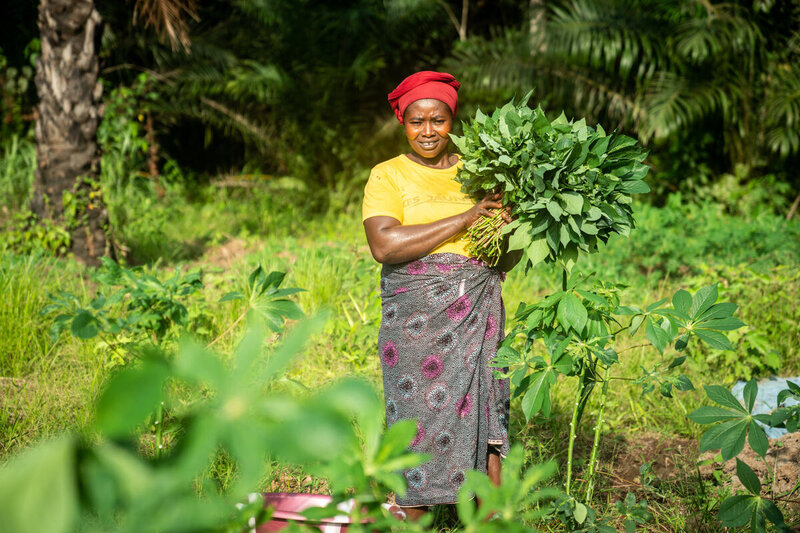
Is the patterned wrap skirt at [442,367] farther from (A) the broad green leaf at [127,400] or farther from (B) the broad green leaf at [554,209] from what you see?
(A) the broad green leaf at [127,400]

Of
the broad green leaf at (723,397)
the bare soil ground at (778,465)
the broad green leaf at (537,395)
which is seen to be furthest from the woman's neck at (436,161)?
the bare soil ground at (778,465)

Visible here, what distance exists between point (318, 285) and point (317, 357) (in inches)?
28.2

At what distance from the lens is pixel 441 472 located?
2.03m

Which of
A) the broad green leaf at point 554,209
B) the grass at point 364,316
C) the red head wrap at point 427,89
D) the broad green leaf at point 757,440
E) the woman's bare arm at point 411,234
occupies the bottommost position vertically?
the grass at point 364,316

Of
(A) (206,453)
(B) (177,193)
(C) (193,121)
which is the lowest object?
(B) (177,193)

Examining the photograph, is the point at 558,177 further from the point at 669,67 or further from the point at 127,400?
the point at 669,67

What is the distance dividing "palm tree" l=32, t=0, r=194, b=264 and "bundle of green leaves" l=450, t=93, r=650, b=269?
384 centimetres

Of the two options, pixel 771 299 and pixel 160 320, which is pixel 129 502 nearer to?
pixel 160 320

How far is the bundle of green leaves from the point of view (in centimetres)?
165

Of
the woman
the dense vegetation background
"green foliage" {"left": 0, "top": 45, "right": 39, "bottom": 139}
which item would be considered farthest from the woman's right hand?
"green foliage" {"left": 0, "top": 45, "right": 39, "bottom": 139}

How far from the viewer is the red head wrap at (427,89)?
81.2 inches

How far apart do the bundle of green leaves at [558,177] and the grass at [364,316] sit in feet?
2.62

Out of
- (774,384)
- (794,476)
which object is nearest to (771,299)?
(774,384)

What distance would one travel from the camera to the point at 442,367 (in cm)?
203
